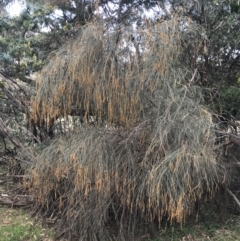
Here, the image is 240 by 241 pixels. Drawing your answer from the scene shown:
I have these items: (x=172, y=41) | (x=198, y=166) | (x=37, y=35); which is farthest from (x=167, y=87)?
(x=37, y=35)

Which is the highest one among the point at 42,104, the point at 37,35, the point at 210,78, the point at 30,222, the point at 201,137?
the point at 37,35

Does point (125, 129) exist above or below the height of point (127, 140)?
above

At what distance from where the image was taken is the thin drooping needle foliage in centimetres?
381

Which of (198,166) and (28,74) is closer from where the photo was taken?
(198,166)

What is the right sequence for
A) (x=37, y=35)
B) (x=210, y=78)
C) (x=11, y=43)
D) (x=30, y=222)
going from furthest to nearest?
1. (x=37, y=35)
2. (x=11, y=43)
3. (x=210, y=78)
4. (x=30, y=222)

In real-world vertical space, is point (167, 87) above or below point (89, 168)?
above

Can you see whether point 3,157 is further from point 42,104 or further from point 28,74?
point 42,104

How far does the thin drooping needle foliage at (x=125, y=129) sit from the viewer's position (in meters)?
3.81

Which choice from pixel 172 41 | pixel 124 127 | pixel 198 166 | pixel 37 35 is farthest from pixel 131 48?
pixel 37 35

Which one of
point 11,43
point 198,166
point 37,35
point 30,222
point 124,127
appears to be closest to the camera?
point 198,166

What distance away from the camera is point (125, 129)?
417 centimetres

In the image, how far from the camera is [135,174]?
398cm

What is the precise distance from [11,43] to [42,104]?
250 cm

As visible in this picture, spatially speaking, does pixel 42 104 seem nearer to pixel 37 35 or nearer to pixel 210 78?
pixel 210 78
